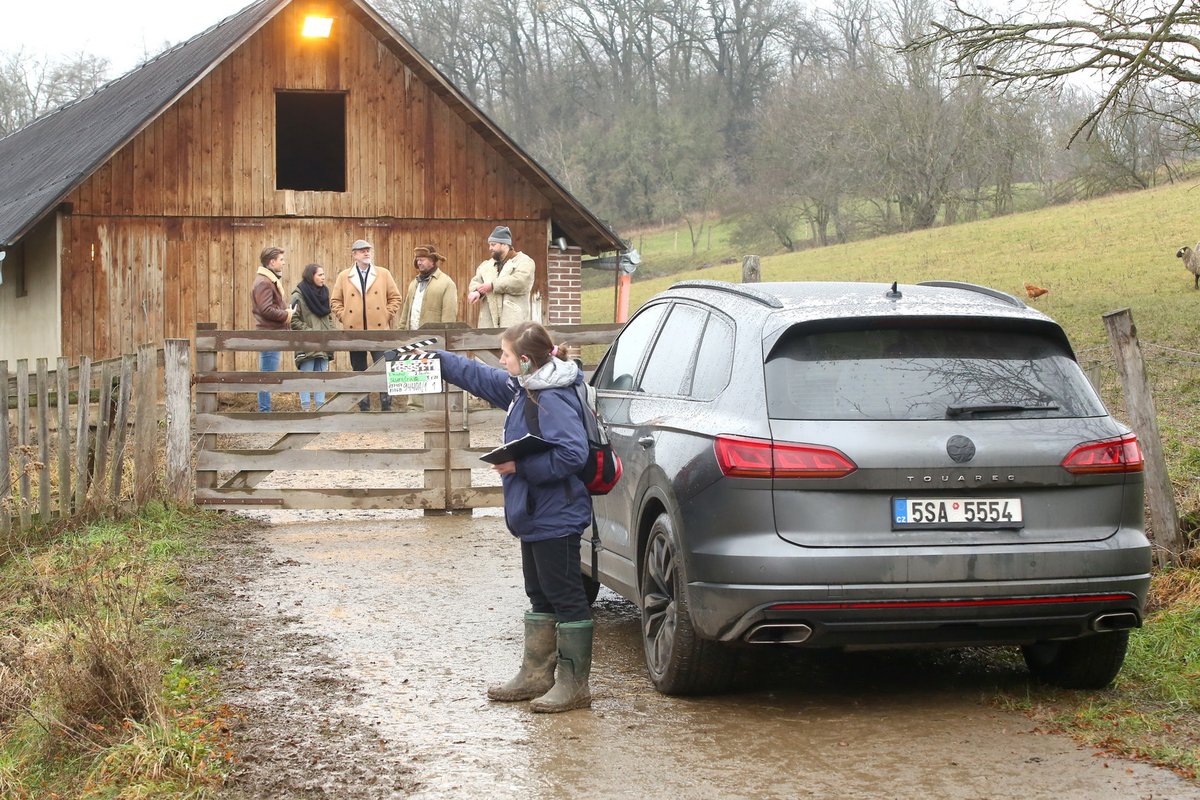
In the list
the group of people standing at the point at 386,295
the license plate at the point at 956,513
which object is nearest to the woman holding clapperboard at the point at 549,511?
the license plate at the point at 956,513

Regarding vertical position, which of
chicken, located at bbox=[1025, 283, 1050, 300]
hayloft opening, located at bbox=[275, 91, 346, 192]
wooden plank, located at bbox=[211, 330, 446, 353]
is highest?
hayloft opening, located at bbox=[275, 91, 346, 192]

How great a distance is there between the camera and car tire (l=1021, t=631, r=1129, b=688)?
5.88 metres

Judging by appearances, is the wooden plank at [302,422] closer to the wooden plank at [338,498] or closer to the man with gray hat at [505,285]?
the wooden plank at [338,498]

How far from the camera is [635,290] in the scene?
1858 inches

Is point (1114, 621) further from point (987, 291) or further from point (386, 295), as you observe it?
point (386, 295)

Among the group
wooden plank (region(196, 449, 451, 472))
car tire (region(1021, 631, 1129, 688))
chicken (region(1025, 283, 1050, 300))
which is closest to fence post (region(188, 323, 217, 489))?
wooden plank (region(196, 449, 451, 472))

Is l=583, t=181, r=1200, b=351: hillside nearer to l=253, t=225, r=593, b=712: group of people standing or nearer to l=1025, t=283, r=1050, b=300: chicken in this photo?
l=1025, t=283, r=1050, b=300: chicken

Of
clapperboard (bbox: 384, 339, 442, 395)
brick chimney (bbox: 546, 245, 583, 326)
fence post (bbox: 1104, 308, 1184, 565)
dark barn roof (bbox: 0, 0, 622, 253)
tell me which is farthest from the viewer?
brick chimney (bbox: 546, 245, 583, 326)

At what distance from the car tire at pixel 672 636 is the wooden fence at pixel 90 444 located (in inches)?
221

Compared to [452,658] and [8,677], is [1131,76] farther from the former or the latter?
[8,677]

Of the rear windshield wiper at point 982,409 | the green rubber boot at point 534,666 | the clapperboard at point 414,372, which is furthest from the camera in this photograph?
the clapperboard at point 414,372

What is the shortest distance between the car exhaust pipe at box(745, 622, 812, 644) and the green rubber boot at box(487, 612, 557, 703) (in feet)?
3.28

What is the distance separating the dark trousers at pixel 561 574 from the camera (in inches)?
234

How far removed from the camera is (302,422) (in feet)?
37.0
